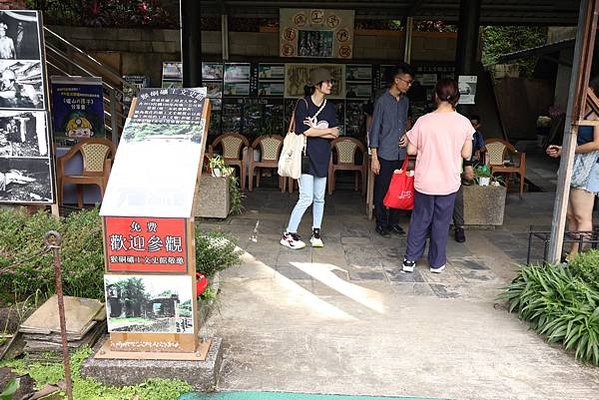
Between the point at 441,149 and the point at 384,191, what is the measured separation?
1.40 m

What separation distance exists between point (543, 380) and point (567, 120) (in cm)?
208

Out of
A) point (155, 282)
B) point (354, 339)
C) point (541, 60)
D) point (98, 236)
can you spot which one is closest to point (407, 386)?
point (354, 339)

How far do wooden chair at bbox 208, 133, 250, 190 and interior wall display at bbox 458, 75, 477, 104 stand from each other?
3319 mm

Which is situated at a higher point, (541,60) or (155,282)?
(541,60)

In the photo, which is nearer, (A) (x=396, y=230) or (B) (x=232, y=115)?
(A) (x=396, y=230)

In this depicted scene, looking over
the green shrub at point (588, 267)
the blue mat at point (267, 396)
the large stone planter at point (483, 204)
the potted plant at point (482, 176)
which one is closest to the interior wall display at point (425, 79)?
the potted plant at point (482, 176)

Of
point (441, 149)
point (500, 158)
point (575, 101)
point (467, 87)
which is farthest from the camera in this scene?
point (500, 158)

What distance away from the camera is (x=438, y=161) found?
14.8ft

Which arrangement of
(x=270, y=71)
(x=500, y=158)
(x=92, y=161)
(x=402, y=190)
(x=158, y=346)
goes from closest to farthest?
(x=158, y=346), (x=402, y=190), (x=92, y=161), (x=500, y=158), (x=270, y=71)

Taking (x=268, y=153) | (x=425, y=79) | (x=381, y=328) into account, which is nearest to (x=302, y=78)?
(x=425, y=79)

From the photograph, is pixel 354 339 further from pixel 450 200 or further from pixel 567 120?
pixel 567 120

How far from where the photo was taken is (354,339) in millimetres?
3568

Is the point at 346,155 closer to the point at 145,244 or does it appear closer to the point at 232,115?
the point at 232,115

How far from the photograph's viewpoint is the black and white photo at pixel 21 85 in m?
→ 4.27
